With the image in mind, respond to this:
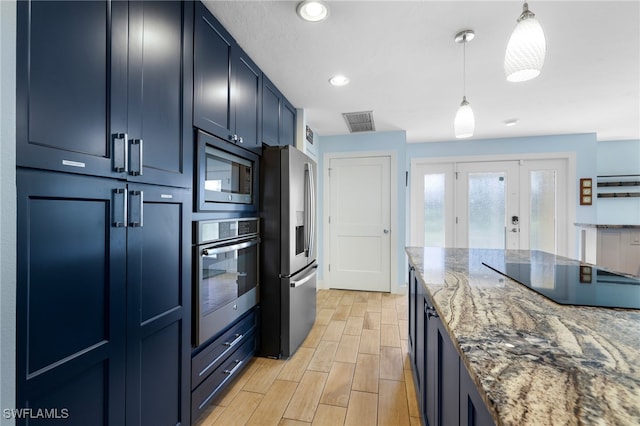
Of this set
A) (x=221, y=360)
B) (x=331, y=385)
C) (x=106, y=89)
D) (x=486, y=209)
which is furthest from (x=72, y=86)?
(x=486, y=209)

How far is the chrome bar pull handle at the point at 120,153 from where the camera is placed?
41.6 inches

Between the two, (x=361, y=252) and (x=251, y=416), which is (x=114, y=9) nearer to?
(x=251, y=416)

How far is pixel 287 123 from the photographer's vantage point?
3.02 meters

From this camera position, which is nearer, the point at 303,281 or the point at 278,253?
the point at 278,253

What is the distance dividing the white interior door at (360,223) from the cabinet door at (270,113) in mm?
1899

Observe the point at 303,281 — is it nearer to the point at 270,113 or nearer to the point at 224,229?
the point at 224,229

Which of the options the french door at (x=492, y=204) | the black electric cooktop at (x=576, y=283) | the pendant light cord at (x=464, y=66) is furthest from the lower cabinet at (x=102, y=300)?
the french door at (x=492, y=204)

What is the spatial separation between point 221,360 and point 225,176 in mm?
1141

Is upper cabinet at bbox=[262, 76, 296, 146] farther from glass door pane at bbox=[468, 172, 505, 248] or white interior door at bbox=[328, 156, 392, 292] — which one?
glass door pane at bbox=[468, 172, 505, 248]

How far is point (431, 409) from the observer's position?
1.31 meters

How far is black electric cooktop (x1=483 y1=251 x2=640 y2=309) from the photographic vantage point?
1.00 meters

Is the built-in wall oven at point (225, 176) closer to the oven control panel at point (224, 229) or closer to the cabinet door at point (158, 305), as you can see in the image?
the oven control panel at point (224, 229)

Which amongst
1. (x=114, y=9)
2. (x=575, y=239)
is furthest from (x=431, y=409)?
(x=575, y=239)

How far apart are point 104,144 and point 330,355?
216 centimetres
